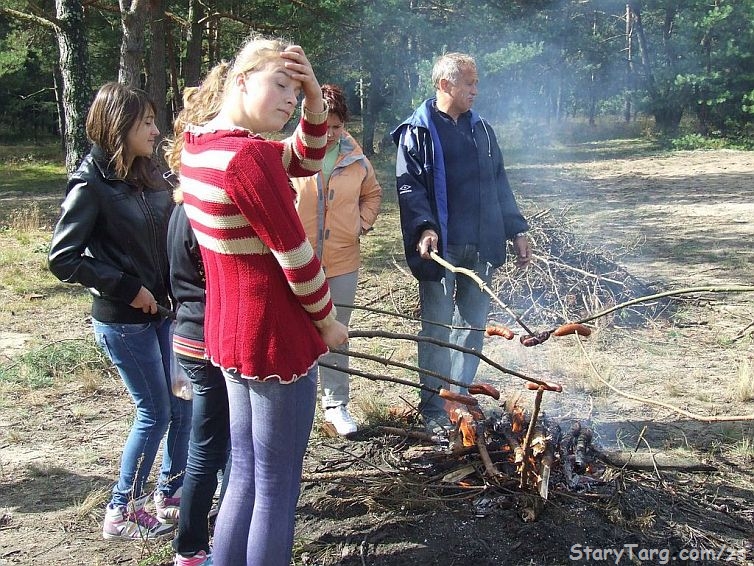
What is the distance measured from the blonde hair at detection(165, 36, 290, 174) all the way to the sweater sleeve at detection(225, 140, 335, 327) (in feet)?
→ 0.85

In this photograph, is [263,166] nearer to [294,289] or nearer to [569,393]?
[294,289]

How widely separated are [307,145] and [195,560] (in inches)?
57.2

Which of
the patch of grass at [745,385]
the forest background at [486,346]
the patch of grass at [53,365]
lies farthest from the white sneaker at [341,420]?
the patch of grass at [745,385]

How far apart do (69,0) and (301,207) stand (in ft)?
19.7

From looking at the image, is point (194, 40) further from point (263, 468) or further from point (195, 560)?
point (263, 468)

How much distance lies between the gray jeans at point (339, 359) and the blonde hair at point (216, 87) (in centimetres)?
161

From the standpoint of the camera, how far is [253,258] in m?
1.98

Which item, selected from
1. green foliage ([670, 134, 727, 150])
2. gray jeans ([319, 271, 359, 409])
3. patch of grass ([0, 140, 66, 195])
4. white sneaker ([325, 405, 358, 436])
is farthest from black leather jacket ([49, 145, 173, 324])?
green foliage ([670, 134, 727, 150])

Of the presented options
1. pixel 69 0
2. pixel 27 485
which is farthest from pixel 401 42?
pixel 27 485

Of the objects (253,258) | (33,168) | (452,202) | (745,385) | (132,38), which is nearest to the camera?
(253,258)

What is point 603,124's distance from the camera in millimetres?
33156

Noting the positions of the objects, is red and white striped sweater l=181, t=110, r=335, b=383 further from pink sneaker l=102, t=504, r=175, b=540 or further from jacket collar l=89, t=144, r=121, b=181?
pink sneaker l=102, t=504, r=175, b=540

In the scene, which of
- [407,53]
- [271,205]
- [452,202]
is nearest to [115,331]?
[271,205]

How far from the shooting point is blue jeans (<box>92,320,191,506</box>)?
2848 millimetres
